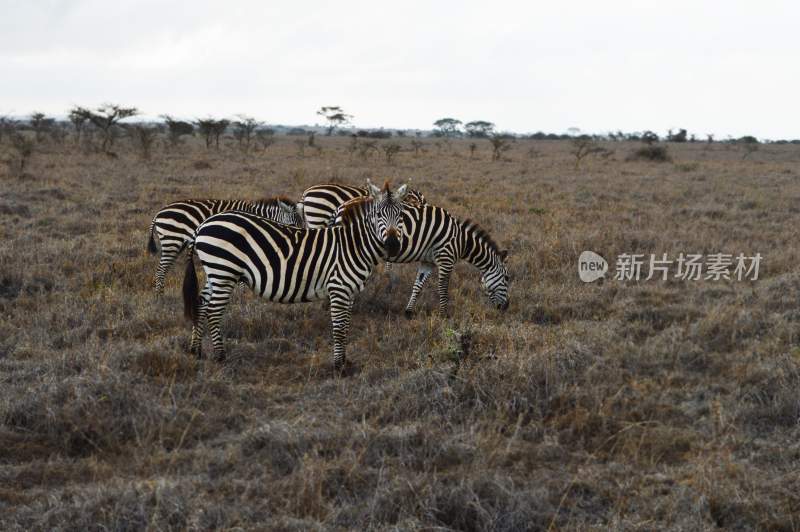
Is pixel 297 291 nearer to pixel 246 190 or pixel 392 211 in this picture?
pixel 392 211

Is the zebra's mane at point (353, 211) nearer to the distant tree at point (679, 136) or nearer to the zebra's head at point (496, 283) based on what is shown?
the zebra's head at point (496, 283)

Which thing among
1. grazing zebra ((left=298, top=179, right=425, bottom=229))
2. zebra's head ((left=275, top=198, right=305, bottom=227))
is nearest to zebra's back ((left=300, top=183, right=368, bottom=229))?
grazing zebra ((left=298, top=179, right=425, bottom=229))

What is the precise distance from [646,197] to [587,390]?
12.3 meters

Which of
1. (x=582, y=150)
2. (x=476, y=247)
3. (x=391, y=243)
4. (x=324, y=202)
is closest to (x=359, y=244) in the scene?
(x=391, y=243)

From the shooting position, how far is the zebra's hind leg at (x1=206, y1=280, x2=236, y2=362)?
19.5ft

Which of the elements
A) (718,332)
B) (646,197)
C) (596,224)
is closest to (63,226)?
(596,224)

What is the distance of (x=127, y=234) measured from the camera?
10.9 metres

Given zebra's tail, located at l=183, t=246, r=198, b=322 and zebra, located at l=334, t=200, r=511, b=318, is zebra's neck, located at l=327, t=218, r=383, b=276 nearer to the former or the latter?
zebra, located at l=334, t=200, r=511, b=318

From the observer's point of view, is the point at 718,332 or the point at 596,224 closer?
the point at 718,332

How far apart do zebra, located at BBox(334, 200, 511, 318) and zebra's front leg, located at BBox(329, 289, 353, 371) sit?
163 centimetres

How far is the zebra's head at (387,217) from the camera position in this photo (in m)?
6.23

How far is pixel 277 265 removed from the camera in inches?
233

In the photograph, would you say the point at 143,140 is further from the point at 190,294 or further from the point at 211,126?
the point at 190,294

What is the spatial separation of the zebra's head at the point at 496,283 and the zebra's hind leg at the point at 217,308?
3.15m
